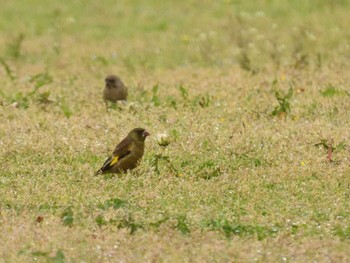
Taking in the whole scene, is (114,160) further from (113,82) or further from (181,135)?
(113,82)

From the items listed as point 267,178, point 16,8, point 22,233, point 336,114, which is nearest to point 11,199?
point 22,233

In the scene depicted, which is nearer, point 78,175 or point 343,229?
point 343,229

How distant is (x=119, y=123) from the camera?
12.0m

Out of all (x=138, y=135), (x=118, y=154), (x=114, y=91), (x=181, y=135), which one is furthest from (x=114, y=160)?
(x=114, y=91)

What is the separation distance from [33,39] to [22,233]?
10.6 m

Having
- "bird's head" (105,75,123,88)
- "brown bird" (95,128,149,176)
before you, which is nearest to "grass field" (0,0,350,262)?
"brown bird" (95,128,149,176)

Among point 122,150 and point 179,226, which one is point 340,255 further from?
point 122,150

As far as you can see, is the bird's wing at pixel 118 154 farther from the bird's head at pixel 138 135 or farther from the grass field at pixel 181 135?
the grass field at pixel 181 135

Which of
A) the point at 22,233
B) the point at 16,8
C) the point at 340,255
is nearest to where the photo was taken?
the point at 340,255

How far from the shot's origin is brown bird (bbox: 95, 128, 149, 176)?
9961 millimetres

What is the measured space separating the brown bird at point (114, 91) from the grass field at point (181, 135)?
0.68ft

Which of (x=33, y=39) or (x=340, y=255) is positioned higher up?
(x=340, y=255)

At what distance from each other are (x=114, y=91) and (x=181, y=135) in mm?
2036

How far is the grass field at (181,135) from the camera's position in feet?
26.1
